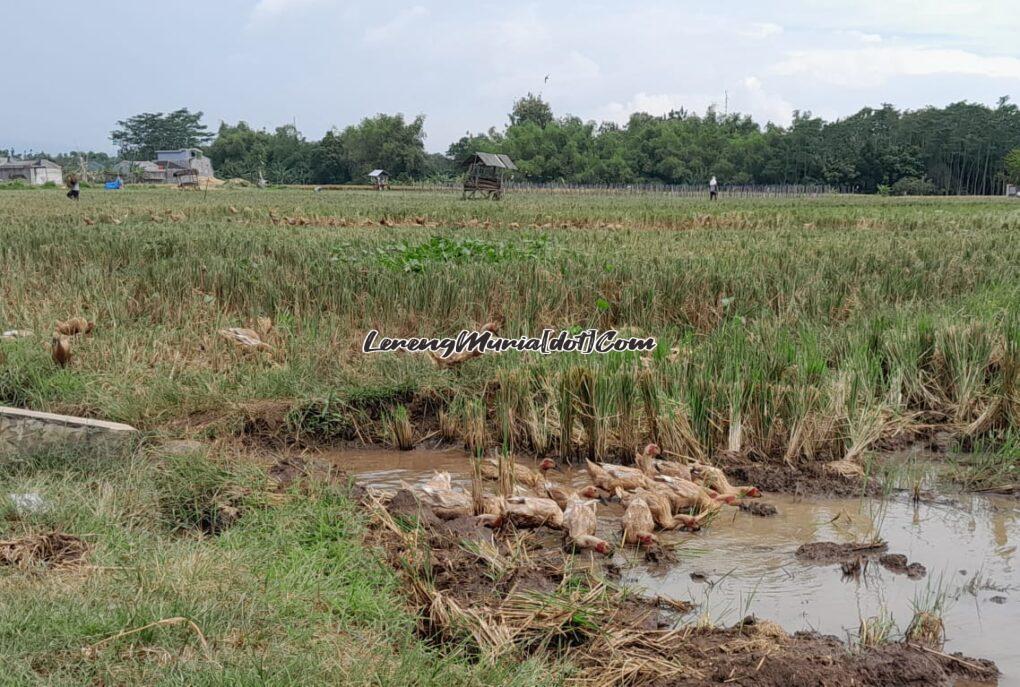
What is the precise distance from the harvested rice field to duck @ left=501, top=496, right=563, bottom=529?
1cm

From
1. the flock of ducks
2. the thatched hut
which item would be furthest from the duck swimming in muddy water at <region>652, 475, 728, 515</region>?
the thatched hut

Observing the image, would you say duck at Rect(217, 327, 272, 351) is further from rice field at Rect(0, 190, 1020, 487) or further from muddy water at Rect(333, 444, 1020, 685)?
muddy water at Rect(333, 444, 1020, 685)

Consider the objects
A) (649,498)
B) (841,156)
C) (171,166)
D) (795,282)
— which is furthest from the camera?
(171,166)

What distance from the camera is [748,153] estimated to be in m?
76.1

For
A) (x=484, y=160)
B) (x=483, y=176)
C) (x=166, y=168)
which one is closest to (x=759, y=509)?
(x=484, y=160)

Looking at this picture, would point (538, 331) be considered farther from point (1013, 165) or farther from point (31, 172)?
point (31, 172)

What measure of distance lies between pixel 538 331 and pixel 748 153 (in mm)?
72988

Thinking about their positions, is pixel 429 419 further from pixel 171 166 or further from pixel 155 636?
pixel 171 166

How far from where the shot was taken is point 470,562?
365 cm

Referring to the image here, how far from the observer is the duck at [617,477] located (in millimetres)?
4707

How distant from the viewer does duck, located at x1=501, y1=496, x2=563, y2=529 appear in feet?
13.9

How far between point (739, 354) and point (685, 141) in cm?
7678

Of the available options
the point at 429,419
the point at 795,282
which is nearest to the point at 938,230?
the point at 795,282

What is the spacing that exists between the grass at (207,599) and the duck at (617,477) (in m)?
1.39
